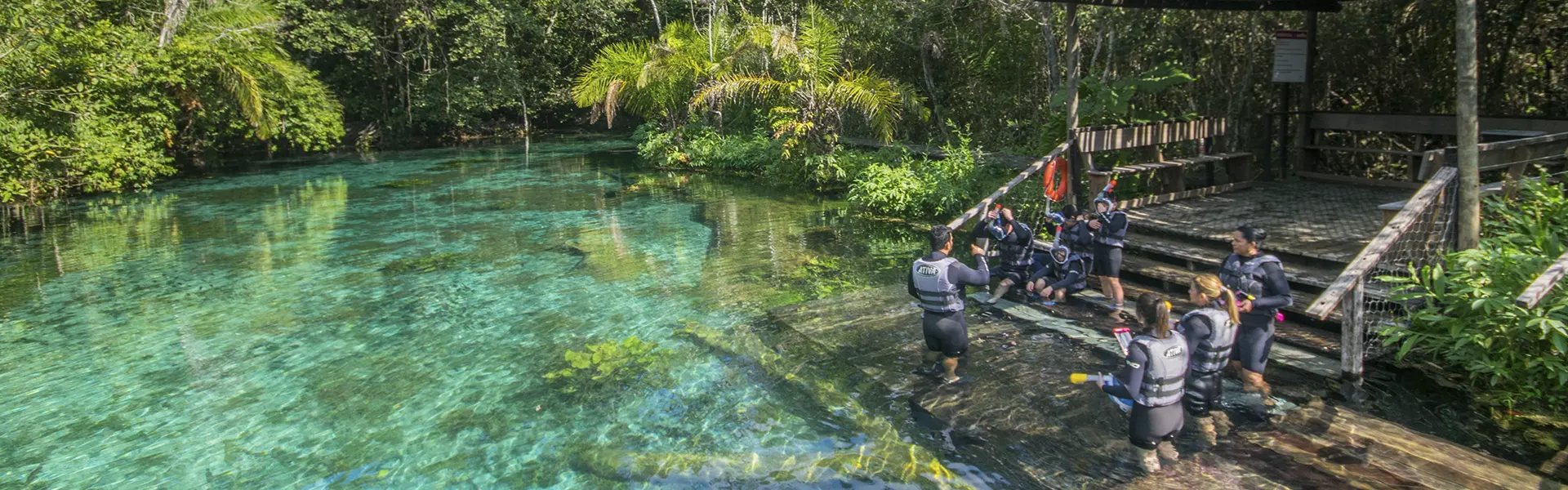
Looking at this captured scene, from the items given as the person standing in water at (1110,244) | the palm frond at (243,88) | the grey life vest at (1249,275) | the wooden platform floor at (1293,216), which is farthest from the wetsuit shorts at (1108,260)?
the palm frond at (243,88)

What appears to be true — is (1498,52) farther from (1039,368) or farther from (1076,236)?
(1039,368)

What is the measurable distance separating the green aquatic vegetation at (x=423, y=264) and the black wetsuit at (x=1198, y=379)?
973cm

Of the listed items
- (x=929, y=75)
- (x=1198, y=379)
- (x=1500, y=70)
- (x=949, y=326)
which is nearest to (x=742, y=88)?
(x=929, y=75)

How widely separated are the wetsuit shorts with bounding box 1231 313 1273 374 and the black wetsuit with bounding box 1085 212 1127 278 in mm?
2136

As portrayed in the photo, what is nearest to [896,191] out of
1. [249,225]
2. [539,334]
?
[539,334]

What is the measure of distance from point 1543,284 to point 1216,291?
197cm

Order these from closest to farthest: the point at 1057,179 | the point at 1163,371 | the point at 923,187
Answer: the point at 1163,371 → the point at 1057,179 → the point at 923,187

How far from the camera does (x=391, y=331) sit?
372 inches

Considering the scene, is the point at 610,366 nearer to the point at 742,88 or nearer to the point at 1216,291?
the point at 1216,291

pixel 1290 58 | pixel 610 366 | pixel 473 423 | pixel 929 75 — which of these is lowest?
pixel 473 423

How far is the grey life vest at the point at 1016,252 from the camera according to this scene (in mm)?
8719

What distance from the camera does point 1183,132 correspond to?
36.2ft

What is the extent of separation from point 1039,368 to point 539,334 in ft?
15.8

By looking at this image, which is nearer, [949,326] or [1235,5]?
[949,326]
